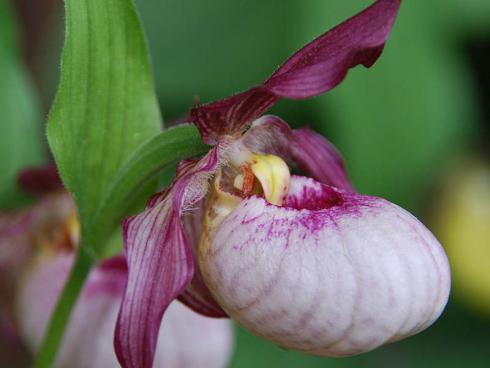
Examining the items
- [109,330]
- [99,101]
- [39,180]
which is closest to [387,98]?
[39,180]

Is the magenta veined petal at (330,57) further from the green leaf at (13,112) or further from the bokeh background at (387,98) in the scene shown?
the bokeh background at (387,98)

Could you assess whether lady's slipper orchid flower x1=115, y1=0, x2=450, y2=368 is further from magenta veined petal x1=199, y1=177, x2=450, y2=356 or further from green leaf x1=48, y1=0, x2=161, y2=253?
green leaf x1=48, y1=0, x2=161, y2=253

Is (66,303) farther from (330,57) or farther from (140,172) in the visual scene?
(330,57)

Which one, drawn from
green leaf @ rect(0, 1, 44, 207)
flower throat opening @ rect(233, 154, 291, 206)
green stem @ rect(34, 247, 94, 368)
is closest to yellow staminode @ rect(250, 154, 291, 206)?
flower throat opening @ rect(233, 154, 291, 206)

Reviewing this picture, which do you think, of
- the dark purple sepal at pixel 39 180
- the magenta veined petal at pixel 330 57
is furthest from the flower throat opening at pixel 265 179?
the dark purple sepal at pixel 39 180

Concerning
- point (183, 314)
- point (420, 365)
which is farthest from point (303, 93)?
point (420, 365)
